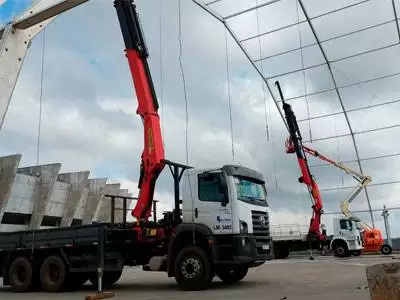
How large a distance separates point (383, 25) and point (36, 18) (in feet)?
71.0

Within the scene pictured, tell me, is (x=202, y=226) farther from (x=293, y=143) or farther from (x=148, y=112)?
(x=293, y=143)

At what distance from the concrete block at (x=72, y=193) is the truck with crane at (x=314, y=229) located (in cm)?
2708

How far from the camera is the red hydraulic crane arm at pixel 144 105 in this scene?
13.5 m

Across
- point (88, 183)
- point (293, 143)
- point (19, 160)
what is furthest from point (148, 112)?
point (88, 183)

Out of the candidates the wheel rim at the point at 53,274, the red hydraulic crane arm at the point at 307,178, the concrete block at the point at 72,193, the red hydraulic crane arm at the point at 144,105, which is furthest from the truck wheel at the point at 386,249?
the concrete block at the point at 72,193

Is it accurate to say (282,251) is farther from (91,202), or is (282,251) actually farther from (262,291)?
(91,202)

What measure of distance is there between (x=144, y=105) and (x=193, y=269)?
15.3 feet

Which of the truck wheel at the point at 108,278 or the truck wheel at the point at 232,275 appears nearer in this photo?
the truck wheel at the point at 232,275

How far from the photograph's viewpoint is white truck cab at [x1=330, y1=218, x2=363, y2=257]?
101 ft

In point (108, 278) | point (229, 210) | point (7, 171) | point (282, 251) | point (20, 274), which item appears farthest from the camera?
point (7, 171)

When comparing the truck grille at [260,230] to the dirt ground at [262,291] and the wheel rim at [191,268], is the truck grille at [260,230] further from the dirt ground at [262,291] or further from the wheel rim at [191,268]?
the wheel rim at [191,268]

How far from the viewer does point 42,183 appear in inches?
1812

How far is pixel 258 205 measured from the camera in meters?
13.6

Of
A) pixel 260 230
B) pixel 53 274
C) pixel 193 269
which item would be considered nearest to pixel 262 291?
pixel 193 269
